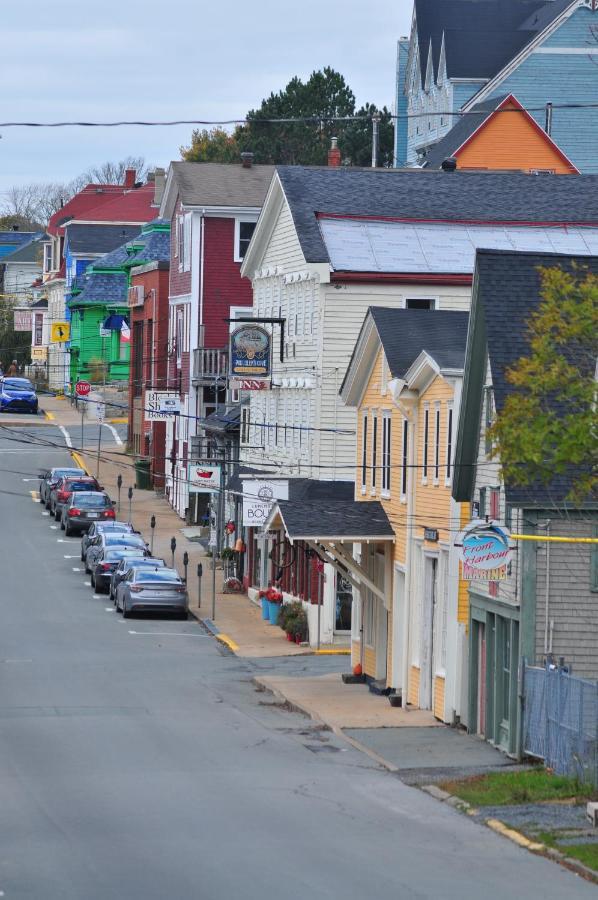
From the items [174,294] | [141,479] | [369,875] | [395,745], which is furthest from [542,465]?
[141,479]

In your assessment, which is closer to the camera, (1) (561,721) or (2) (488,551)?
(1) (561,721)

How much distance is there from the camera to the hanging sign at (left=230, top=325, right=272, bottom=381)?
154 ft

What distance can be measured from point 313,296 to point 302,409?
3.28 m

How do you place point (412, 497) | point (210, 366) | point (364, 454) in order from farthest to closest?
point (210, 366) < point (364, 454) < point (412, 497)

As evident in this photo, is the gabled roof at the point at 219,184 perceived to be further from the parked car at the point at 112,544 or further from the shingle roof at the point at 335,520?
the shingle roof at the point at 335,520

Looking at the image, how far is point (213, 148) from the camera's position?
113688 millimetres

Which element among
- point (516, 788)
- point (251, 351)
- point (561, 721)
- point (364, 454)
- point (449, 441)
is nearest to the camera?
point (516, 788)

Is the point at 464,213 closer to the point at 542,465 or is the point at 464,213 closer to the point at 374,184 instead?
the point at 374,184

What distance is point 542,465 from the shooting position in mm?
20703

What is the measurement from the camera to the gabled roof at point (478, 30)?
82.2 meters

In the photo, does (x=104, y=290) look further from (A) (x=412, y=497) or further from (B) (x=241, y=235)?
(A) (x=412, y=497)

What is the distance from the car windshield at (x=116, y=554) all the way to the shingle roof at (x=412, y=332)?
16159 millimetres

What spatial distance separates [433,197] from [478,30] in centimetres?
4063

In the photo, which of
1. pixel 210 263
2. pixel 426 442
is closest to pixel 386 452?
pixel 426 442
